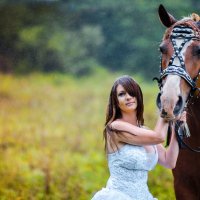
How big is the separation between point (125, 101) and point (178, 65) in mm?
401

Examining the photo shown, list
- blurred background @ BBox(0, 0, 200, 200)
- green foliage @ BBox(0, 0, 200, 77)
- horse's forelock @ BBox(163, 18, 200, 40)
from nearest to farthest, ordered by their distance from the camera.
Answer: horse's forelock @ BBox(163, 18, 200, 40), blurred background @ BBox(0, 0, 200, 200), green foliage @ BBox(0, 0, 200, 77)

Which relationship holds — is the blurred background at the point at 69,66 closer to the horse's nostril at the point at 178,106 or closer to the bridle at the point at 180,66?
the bridle at the point at 180,66

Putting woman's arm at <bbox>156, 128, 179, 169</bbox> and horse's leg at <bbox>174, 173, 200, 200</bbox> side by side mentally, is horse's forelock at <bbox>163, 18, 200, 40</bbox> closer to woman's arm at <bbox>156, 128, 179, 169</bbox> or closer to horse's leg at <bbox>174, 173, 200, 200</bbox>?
woman's arm at <bbox>156, 128, 179, 169</bbox>

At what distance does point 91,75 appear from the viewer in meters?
12.6

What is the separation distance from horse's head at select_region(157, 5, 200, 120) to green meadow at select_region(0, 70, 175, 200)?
3055 mm

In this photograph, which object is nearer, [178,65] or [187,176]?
[178,65]

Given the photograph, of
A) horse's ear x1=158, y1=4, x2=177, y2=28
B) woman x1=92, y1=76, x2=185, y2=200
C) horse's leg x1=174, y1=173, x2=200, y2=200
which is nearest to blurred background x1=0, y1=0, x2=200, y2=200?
horse's leg x1=174, y1=173, x2=200, y2=200

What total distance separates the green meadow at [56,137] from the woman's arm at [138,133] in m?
2.80

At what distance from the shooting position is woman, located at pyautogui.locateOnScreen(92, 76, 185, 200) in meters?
3.79

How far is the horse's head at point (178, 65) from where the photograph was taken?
3605 millimetres

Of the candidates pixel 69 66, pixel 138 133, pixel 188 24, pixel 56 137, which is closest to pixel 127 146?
pixel 138 133

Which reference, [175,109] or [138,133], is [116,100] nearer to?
[138,133]

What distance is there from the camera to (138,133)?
377 cm

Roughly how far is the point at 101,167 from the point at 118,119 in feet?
14.5
